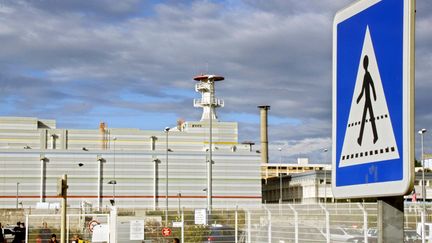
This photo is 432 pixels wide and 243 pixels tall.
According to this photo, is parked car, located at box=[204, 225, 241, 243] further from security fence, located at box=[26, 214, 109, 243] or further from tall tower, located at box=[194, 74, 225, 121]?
tall tower, located at box=[194, 74, 225, 121]

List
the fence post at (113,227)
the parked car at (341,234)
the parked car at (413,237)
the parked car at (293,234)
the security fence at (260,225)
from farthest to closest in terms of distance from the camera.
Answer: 1. the fence post at (113,227)
2. the parked car at (293,234)
3. the parked car at (341,234)
4. the security fence at (260,225)
5. the parked car at (413,237)

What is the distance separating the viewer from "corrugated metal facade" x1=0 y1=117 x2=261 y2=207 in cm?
12225

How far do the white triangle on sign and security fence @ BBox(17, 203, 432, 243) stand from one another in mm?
16849

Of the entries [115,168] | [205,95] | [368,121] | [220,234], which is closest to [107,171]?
[115,168]

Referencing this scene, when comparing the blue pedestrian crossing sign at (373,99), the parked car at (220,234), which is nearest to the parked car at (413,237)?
the parked car at (220,234)

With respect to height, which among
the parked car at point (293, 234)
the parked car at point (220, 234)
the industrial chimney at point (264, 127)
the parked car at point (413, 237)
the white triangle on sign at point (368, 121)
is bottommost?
the parked car at point (220, 234)

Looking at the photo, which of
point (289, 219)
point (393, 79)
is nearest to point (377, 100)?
point (393, 79)

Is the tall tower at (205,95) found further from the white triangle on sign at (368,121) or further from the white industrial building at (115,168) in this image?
the white triangle on sign at (368,121)

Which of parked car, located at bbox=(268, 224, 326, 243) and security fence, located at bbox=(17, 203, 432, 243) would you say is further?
parked car, located at bbox=(268, 224, 326, 243)

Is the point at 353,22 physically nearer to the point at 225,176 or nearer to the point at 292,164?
the point at 225,176

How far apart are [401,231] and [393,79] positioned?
50 centimetres

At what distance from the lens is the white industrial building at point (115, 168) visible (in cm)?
12225

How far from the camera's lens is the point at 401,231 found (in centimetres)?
259

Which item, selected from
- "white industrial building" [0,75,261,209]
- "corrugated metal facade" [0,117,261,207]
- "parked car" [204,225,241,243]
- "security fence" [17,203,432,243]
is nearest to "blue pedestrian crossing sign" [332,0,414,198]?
"security fence" [17,203,432,243]
